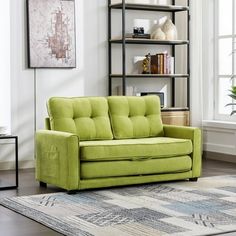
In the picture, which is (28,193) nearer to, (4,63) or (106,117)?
(106,117)

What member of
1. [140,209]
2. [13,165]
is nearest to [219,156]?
[13,165]

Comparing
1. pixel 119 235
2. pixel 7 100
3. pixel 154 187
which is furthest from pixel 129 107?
pixel 119 235

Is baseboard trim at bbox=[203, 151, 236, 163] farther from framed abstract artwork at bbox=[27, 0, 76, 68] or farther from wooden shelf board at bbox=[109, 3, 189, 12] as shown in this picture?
framed abstract artwork at bbox=[27, 0, 76, 68]

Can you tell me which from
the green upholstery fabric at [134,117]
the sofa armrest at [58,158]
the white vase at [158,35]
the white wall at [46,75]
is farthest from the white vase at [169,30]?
the sofa armrest at [58,158]

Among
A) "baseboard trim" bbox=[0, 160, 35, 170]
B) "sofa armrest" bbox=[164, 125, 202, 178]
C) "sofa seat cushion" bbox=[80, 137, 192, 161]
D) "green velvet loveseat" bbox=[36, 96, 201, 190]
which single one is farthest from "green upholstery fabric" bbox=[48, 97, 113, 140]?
"baseboard trim" bbox=[0, 160, 35, 170]

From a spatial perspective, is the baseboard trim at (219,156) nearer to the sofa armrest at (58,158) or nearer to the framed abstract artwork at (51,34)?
the framed abstract artwork at (51,34)

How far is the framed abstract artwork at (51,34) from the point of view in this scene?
713cm

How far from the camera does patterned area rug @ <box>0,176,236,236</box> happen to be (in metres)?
4.20

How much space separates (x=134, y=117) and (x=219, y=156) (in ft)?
6.36

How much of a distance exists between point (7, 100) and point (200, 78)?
2633 millimetres

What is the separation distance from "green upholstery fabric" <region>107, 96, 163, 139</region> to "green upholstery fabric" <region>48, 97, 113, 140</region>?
0.33 ft

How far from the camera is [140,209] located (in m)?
4.84

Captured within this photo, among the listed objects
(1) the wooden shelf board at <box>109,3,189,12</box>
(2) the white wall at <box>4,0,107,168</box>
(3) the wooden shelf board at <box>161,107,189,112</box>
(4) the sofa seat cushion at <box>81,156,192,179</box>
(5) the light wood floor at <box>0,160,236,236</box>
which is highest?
(1) the wooden shelf board at <box>109,3,189,12</box>

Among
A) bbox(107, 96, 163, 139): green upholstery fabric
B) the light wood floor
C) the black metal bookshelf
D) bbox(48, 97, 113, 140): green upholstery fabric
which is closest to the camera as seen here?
the light wood floor
